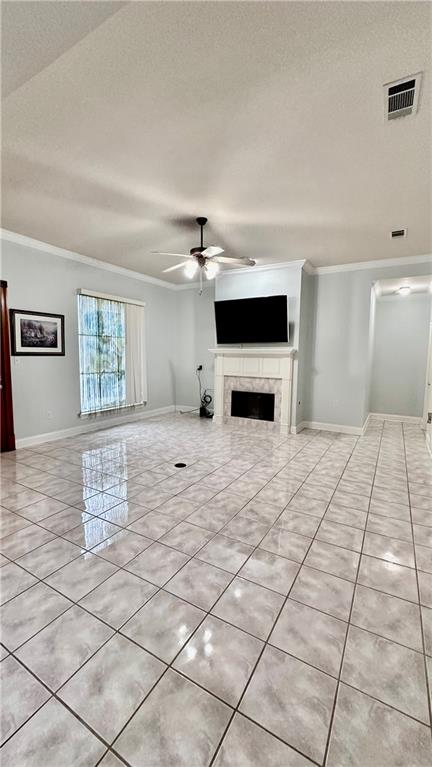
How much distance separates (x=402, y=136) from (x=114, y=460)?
4.30 metres

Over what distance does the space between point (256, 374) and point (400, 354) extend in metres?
3.22

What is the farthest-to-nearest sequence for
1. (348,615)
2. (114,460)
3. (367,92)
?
(114,460)
(367,92)
(348,615)

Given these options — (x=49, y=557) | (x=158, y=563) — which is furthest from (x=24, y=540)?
(x=158, y=563)

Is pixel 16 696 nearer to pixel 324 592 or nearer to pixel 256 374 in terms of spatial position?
pixel 324 592

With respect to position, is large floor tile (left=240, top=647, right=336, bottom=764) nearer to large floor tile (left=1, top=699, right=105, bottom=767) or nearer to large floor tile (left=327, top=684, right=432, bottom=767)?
large floor tile (left=327, top=684, right=432, bottom=767)

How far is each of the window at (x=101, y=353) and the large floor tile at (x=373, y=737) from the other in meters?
5.09

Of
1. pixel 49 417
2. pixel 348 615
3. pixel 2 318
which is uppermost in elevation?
pixel 2 318

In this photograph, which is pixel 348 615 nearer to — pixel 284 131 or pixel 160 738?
pixel 160 738

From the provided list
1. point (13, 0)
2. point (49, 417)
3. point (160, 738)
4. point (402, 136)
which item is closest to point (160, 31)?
point (13, 0)

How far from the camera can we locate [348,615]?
1707 millimetres

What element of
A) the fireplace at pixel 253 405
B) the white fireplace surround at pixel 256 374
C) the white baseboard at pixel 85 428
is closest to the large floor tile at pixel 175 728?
the white baseboard at pixel 85 428

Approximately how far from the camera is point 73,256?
16.6 ft

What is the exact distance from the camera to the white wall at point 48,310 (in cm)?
442

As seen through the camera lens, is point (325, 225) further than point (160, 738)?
Yes
